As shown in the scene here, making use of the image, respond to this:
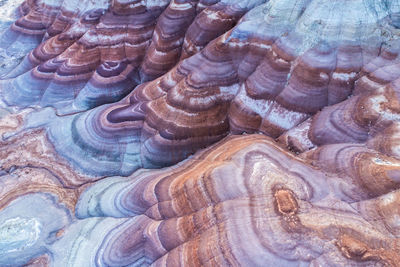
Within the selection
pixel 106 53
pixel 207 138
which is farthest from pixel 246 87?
pixel 106 53

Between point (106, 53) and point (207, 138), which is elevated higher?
point (106, 53)

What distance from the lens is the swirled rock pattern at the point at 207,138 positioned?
258 centimetres

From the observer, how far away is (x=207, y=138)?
4211mm

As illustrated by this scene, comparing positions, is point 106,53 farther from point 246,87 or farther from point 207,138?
point 246,87

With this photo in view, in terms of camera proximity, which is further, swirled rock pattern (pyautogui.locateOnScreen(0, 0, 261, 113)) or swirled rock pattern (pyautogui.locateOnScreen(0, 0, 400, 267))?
swirled rock pattern (pyautogui.locateOnScreen(0, 0, 261, 113))

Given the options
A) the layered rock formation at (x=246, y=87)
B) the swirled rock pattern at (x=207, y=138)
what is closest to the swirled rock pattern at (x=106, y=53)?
→ the swirled rock pattern at (x=207, y=138)

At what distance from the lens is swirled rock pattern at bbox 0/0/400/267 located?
102 inches

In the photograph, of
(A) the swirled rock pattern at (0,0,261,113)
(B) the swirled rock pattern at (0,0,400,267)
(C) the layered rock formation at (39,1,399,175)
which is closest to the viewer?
(B) the swirled rock pattern at (0,0,400,267)

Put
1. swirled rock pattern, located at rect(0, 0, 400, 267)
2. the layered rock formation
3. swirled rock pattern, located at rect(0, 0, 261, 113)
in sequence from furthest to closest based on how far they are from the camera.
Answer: swirled rock pattern, located at rect(0, 0, 261, 113) < the layered rock formation < swirled rock pattern, located at rect(0, 0, 400, 267)

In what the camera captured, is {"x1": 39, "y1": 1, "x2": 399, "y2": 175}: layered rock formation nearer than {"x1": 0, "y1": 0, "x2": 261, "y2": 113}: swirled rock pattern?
Yes

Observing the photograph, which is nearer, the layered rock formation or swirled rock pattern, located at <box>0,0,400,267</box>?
swirled rock pattern, located at <box>0,0,400,267</box>

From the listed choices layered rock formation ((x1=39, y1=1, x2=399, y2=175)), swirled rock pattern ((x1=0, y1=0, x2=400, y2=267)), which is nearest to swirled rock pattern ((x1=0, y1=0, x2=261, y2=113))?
swirled rock pattern ((x1=0, y1=0, x2=400, y2=267))

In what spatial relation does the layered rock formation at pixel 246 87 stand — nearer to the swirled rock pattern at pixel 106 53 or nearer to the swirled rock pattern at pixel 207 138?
the swirled rock pattern at pixel 207 138

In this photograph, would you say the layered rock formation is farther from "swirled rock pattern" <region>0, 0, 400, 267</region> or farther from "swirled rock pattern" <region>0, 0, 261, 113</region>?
"swirled rock pattern" <region>0, 0, 261, 113</region>
